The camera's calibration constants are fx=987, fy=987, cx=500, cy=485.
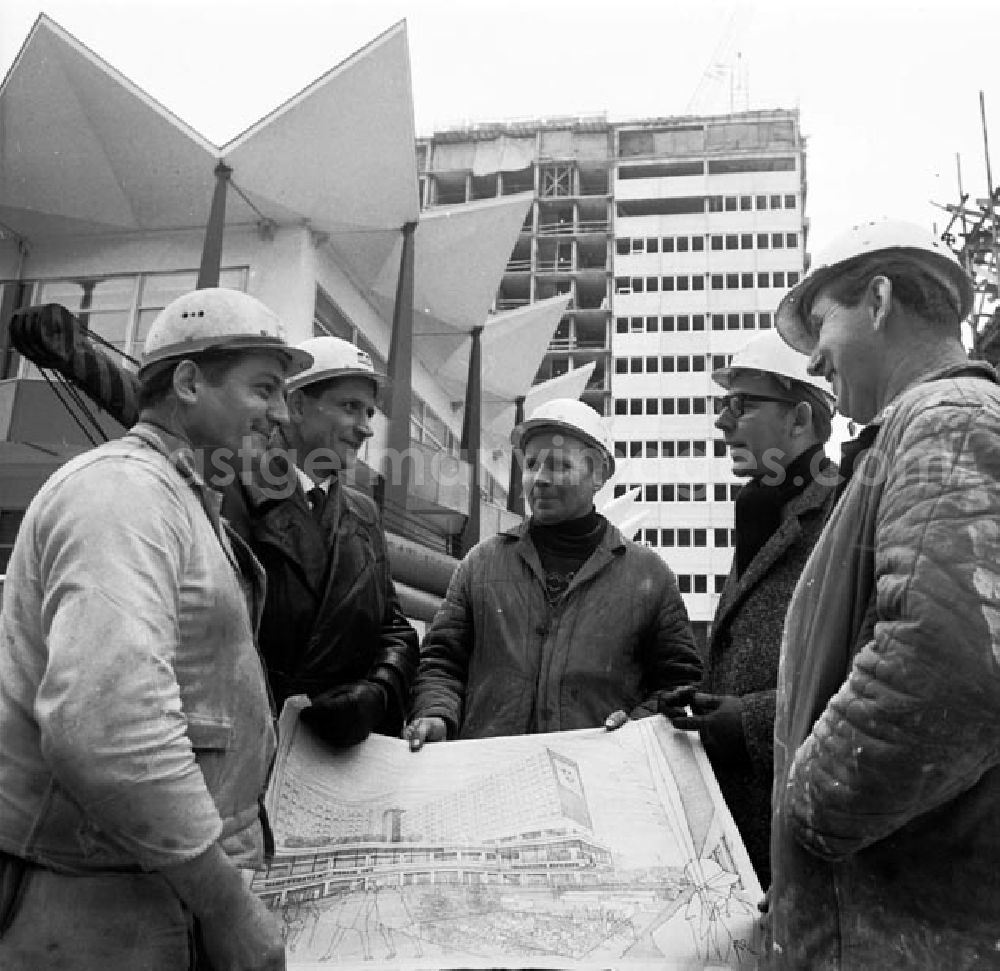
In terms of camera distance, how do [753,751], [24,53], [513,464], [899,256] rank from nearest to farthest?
[899,256] → [753,751] → [24,53] → [513,464]

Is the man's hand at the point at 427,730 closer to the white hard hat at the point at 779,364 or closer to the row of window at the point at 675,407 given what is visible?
the white hard hat at the point at 779,364

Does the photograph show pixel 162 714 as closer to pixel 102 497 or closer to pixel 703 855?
pixel 102 497

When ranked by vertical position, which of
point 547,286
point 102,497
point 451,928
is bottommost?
point 451,928

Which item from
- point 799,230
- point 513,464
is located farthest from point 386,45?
point 799,230

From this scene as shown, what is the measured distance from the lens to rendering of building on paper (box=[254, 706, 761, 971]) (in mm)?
1919

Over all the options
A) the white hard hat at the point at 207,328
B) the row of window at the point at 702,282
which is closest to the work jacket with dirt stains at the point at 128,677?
the white hard hat at the point at 207,328

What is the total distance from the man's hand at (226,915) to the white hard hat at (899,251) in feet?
4.94

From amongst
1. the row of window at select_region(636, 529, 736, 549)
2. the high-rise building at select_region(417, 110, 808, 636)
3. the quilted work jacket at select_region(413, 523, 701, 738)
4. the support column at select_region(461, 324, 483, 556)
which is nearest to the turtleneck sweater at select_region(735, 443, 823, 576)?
the quilted work jacket at select_region(413, 523, 701, 738)

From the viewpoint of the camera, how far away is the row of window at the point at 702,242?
6588cm

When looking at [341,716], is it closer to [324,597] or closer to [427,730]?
[427,730]

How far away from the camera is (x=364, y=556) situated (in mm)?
3160

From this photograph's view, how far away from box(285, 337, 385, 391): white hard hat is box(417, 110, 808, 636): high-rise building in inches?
2328

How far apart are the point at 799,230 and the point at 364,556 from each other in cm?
6790

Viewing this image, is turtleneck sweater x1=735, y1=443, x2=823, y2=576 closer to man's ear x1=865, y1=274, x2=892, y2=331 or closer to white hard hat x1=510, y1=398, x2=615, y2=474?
white hard hat x1=510, y1=398, x2=615, y2=474
